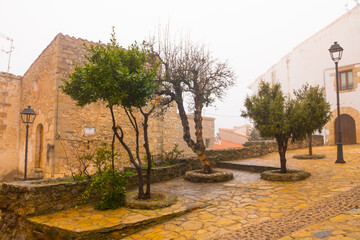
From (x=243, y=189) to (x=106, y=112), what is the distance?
290 inches

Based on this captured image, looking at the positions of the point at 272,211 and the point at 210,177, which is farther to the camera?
the point at 210,177

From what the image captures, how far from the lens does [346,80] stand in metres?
16.2

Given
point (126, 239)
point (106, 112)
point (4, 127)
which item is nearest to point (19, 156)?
point (4, 127)

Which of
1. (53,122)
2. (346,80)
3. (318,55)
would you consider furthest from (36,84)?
(346,80)

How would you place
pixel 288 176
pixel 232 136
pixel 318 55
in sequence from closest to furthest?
pixel 288 176 → pixel 318 55 → pixel 232 136

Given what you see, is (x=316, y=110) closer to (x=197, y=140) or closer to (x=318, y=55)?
(x=197, y=140)

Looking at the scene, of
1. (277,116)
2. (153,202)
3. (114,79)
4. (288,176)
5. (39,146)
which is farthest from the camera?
(39,146)

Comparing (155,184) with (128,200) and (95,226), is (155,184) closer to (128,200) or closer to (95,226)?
(128,200)

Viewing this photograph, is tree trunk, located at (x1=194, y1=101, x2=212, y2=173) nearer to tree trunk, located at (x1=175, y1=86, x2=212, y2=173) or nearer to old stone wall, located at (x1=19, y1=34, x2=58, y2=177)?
→ tree trunk, located at (x1=175, y1=86, x2=212, y2=173)

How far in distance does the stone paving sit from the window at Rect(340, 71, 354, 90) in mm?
11023

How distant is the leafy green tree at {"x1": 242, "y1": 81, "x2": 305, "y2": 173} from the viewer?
24.6 ft

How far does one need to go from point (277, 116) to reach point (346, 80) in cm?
1198

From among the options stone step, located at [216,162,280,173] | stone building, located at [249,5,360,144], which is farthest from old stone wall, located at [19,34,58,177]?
stone building, located at [249,5,360,144]

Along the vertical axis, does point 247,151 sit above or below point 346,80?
below
